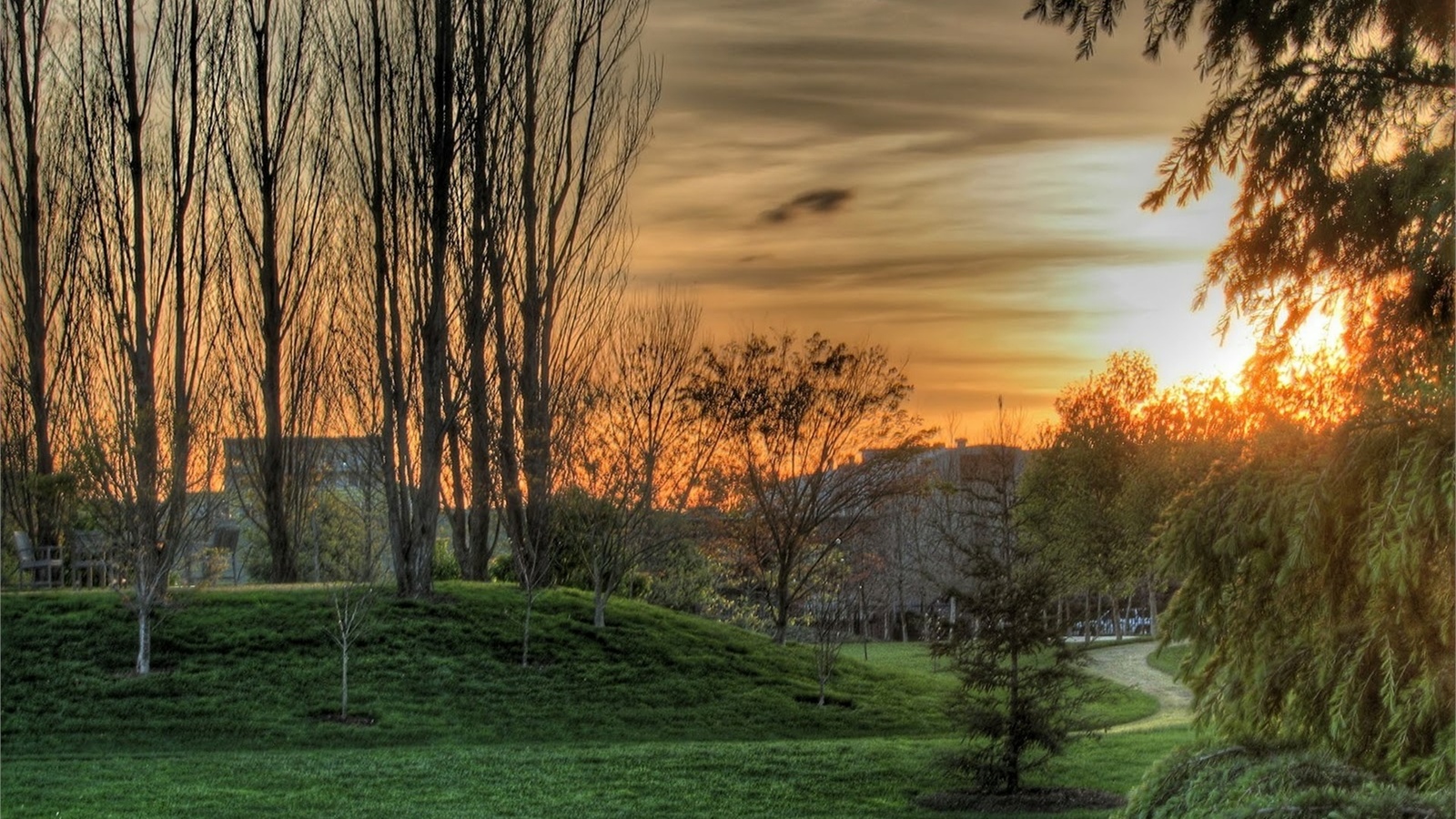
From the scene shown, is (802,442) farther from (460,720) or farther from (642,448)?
(460,720)

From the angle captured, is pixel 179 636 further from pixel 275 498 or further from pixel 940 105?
pixel 940 105

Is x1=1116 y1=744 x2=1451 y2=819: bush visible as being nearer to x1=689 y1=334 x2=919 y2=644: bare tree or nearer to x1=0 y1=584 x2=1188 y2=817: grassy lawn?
x1=0 y1=584 x2=1188 y2=817: grassy lawn

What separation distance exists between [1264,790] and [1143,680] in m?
21.2

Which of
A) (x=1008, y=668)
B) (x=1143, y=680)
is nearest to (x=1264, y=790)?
(x=1008, y=668)

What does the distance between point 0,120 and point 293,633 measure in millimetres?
11320

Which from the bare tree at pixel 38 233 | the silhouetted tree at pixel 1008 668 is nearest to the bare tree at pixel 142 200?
the bare tree at pixel 38 233

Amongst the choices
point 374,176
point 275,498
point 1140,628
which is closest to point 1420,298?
point 374,176

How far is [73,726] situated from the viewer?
572 inches


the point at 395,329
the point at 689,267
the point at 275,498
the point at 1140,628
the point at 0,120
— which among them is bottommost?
the point at 1140,628

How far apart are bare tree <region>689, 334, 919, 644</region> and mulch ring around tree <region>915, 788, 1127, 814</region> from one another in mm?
13090

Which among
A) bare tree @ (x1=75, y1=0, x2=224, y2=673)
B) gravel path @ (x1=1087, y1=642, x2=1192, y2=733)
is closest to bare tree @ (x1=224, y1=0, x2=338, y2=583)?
bare tree @ (x1=75, y1=0, x2=224, y2=673)

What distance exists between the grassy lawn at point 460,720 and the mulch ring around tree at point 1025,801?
32 cm

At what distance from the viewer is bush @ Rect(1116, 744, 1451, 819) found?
3617 mm

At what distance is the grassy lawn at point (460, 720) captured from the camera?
1128cm
